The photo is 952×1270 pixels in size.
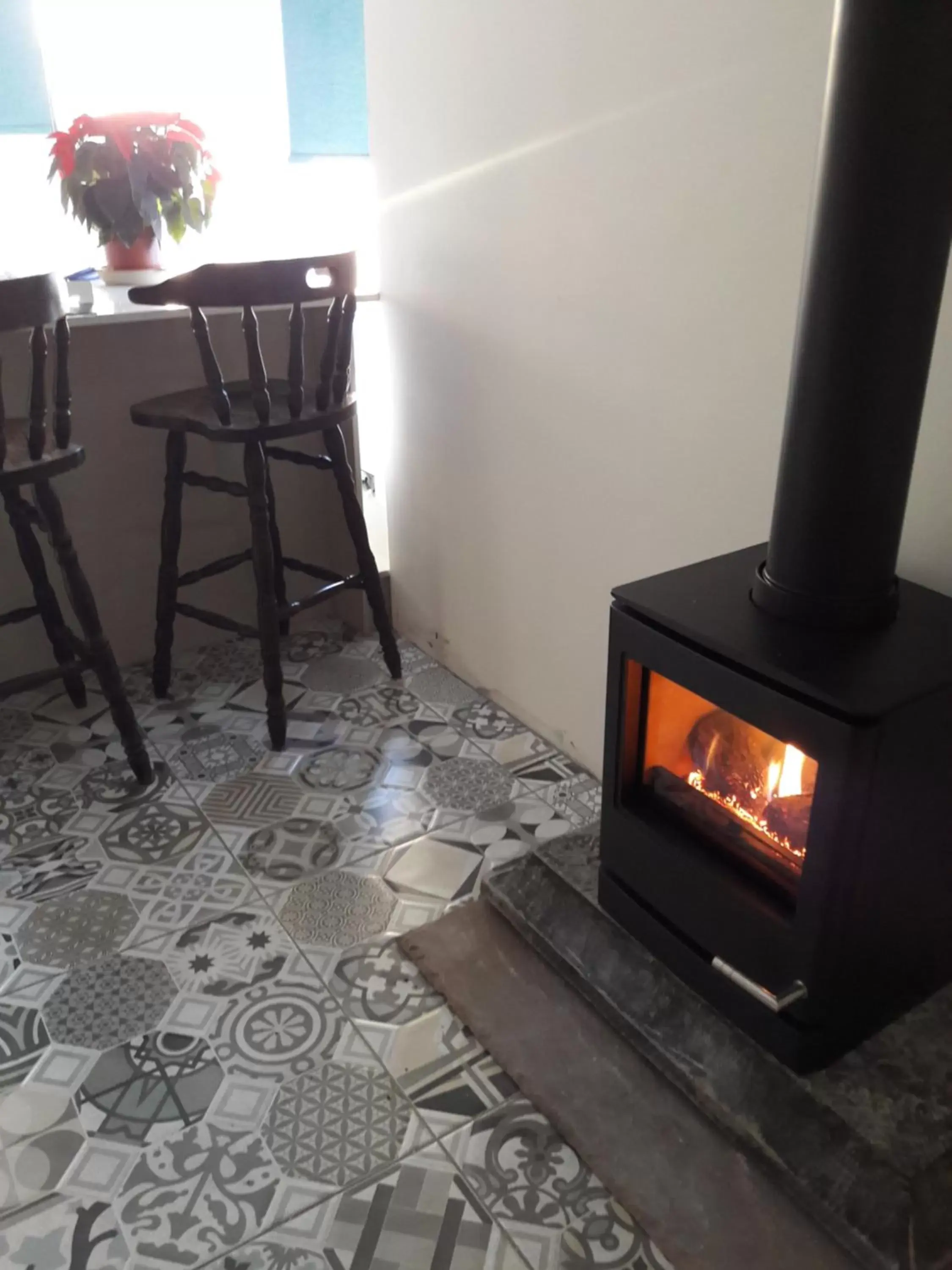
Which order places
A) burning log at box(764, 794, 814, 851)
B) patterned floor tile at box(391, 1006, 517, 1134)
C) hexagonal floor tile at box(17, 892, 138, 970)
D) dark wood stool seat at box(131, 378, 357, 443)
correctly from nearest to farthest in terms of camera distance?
burning log at box(764, 794, 814, 851) < patterned floor tile at box(391, 1006, 517, 1134) < hexagonal floor tile at box(17, 892, 138, 970) < dark wood stool seat at box(131, 378, 357, 443)

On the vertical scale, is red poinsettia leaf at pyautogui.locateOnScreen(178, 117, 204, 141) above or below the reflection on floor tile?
above

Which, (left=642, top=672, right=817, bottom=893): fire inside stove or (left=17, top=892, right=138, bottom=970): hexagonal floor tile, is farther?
(left=17, top=892, right=138, bottom=970): hexagonal floor tile

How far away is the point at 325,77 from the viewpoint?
9.58ft

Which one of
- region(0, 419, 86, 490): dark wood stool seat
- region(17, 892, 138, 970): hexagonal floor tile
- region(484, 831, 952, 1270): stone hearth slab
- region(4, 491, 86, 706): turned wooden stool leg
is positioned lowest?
Answer: region(17, 892, 138, 970): hexagonal floor tile

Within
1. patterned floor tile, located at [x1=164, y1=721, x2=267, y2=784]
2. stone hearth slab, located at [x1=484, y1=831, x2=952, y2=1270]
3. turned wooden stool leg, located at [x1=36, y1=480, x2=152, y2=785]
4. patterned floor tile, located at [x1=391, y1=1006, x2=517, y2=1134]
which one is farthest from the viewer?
patterned floor tile, located at [x1=164, y1=721, x2=267, y2=784]

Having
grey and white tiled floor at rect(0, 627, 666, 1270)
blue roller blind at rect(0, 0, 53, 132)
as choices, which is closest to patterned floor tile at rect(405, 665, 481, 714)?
grey and white tiled floor at rect(0, 627, 666, 1270)

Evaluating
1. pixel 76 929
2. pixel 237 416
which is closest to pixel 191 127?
pixel 237 416

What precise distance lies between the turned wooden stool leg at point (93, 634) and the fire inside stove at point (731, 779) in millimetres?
1036

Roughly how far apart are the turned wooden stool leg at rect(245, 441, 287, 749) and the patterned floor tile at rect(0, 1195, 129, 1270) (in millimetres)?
987

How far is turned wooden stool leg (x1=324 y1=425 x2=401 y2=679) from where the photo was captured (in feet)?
6.84

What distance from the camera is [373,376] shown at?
2.39 meters

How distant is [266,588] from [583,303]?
793 mm

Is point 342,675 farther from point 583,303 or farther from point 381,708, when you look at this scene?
point 583,303

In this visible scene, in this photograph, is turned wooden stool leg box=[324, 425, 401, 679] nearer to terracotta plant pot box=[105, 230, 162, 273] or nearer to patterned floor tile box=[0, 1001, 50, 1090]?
terracotta plant pot box=[105, 230, 162, 273]
